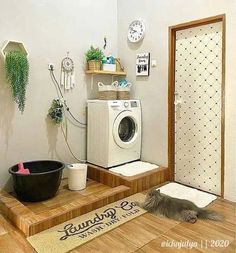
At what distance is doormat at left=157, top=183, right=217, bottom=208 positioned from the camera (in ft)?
8.41

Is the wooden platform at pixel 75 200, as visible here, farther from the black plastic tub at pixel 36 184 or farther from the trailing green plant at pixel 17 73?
the trailing green plant at pixel 17 73

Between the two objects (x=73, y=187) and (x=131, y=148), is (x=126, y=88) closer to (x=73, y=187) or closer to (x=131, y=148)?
(x=131, y=148)

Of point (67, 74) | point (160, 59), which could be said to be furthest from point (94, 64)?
point (160, 59)

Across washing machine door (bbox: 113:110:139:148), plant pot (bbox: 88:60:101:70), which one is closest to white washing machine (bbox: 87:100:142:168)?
washing machine door (bbox: 113:110:139:148)

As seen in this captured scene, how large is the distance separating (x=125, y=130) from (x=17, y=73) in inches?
61.1

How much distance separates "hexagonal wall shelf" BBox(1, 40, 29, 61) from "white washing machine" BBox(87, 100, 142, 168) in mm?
1029

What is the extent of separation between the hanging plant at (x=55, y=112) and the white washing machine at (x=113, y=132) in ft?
1.39

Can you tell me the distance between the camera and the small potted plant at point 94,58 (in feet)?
10.5

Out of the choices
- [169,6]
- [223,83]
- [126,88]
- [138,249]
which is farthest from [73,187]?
[169,6]

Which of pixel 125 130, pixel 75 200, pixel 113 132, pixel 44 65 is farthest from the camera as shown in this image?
pixel 125 130

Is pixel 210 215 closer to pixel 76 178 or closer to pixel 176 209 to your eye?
pixel 176 209

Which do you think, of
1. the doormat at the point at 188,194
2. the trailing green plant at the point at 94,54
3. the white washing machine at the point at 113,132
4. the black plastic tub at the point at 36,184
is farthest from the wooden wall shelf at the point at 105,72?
the doormat at the point at 188,194

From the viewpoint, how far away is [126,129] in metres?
3.42

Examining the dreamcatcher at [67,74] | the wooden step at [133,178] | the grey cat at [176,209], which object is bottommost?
the grey cat at [176,209]
